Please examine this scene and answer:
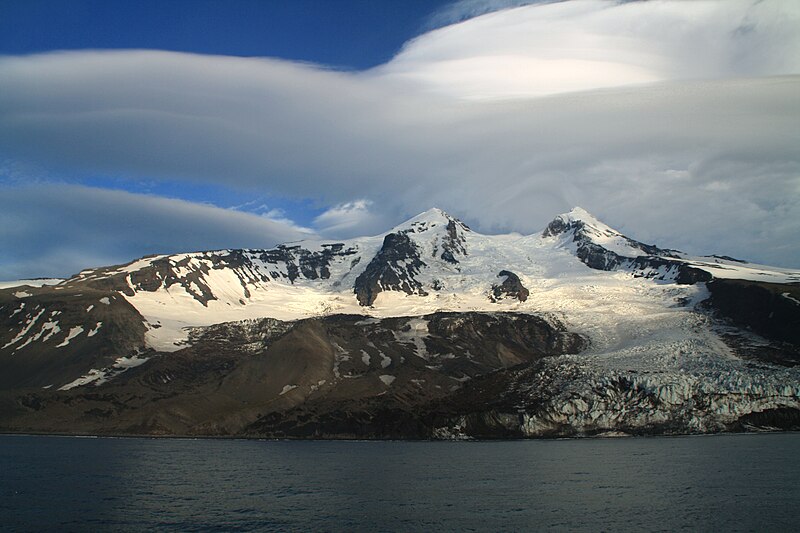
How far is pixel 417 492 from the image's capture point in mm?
114125

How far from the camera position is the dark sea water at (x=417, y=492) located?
87875 mm

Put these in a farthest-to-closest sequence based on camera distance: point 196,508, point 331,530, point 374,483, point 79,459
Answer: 1. point 79,459
2. point 374,483
3. point 196,508
4. point 331,530

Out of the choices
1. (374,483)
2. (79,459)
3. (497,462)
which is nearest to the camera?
(374,483)

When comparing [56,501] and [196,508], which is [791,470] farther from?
[56,501]

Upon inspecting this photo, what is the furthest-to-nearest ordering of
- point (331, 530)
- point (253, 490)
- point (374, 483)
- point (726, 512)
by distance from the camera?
1. point (374, 483)
2. point (253, 490)
3. point (726, 512)
4. point (331, 530)

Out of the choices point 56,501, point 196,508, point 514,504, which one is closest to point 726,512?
point 514,504

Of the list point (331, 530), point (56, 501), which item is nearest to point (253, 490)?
point (56, 501)

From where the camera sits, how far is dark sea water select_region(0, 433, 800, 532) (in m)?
87.9

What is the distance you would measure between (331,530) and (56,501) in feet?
141

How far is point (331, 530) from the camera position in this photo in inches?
3319

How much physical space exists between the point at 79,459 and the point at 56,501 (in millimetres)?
73469

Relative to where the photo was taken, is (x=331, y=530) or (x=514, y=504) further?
(x=514, y=504)

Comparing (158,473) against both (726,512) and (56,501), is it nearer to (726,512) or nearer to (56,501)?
(56,501)

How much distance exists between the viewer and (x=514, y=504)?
3944 inches
